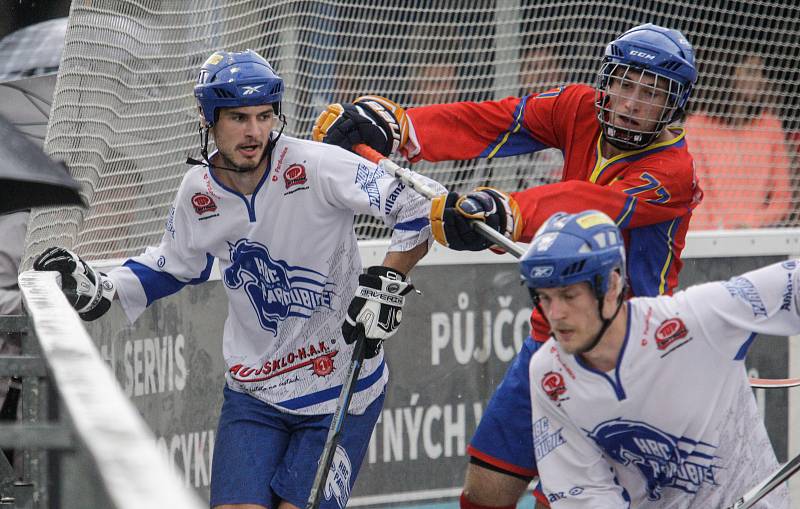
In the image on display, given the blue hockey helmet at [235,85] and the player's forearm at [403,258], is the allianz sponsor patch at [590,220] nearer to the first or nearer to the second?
the player's forearm at [403,258]

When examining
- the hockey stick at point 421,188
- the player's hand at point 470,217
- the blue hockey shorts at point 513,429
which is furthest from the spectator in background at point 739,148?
the player's hand at point 470,217

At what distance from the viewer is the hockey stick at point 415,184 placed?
3.44 m

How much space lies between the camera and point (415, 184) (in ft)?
12.1

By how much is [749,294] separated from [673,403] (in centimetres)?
33

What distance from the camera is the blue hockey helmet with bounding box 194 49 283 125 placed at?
3.49 metres

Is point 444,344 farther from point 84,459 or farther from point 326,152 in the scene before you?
point 84,459

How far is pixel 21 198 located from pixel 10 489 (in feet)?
2.84

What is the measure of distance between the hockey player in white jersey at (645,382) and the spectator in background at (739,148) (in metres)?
2.91

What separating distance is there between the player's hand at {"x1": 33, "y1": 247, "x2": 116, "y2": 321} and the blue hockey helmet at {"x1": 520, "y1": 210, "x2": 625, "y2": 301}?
4.56ft

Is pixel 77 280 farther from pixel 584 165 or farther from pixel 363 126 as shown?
pixel 584 165

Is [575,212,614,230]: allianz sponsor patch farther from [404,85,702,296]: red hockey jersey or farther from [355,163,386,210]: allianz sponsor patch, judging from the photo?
[355,163,386,210]: allianz sponsor patch

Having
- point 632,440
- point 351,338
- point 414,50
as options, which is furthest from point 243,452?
point 414,50

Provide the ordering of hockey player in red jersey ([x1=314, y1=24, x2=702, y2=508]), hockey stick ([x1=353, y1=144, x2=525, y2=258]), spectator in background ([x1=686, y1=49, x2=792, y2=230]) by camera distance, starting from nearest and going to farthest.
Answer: hockey stick ([x1=353, y1=144, x2=525, y2=258]) < hockey player in red jersey ([x1=314, y1=24, x2=702, y2=508]) < spectator in background ([x1=686, y1=49, x2=792, y2=230])

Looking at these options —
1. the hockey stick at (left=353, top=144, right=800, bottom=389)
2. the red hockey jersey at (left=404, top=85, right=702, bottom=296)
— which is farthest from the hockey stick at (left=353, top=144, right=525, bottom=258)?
the red hockey jersey at (left=404, top=85, right=702, bottom=296)
